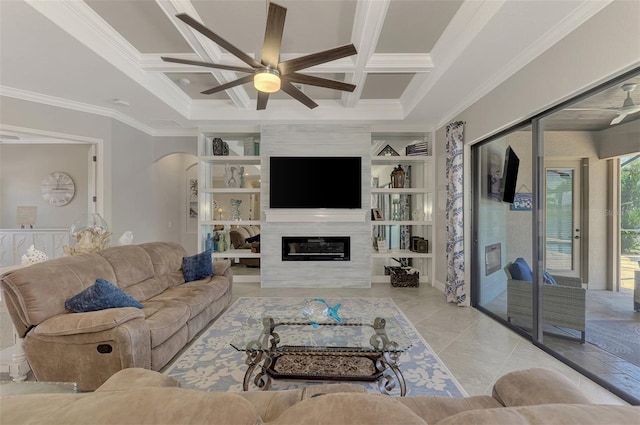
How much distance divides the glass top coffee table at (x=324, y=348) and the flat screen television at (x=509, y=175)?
7.15 ft

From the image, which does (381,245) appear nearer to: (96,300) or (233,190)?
(233,190)

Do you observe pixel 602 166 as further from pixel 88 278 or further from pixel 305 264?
pixel 88 278

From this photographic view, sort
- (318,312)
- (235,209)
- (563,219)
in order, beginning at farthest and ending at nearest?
(235,209), (563,219), (318,312)

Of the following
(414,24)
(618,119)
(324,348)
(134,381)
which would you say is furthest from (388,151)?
(134,381)

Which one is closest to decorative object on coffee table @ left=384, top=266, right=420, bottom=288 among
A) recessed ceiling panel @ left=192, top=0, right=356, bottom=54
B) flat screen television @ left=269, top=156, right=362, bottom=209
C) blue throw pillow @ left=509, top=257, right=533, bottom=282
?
flat screen television @ left=269, top=156, right=362, bottom=209

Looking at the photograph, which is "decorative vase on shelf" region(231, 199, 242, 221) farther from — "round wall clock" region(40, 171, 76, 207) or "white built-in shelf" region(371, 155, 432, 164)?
"round wall clock" region(40, 171, 76, 207)

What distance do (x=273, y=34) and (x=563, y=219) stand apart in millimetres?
2963

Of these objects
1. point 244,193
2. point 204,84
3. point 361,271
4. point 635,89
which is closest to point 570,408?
point 635,89

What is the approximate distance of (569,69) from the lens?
2271 millimetres

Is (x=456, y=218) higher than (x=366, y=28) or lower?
lower

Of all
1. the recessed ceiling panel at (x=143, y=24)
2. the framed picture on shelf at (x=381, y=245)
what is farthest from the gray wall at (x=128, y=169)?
the framed picture on shelf at (x=381, y=245)

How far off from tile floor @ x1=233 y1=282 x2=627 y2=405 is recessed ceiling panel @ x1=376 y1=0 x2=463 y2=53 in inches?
123

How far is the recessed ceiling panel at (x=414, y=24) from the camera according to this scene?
2.46 meters

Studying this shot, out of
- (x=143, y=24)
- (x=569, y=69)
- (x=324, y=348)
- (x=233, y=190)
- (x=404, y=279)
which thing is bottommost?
(x=404, y=279)
